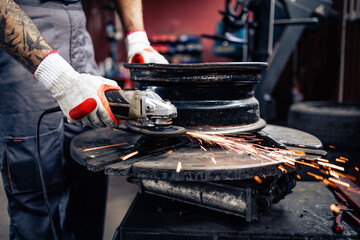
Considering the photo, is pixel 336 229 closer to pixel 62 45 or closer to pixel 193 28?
pixel 62 45

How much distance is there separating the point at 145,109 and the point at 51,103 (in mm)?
660

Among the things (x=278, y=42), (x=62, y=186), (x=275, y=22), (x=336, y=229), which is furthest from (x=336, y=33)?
(x=62, y=186)

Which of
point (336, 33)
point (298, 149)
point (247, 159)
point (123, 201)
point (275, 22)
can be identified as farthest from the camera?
point (336, 33)

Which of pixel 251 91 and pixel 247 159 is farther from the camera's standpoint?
pixel 251 91

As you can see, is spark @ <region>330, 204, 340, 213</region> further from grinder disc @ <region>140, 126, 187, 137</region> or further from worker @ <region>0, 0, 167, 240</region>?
worker @ <region>0, 0, 167, 240</region>

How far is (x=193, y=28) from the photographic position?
926cm

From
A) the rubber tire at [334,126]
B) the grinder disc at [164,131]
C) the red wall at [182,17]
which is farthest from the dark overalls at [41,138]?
the red wall at [182,17]

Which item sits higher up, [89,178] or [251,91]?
[251,91]

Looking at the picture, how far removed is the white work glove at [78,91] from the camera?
885mm

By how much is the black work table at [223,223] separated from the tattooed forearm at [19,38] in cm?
63

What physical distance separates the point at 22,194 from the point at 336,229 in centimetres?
122

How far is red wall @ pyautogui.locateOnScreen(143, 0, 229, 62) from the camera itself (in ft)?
30.0

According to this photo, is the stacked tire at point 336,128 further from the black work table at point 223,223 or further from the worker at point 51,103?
the worker at point 51,103

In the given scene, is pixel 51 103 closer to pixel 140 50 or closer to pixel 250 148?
pixel 140 50
